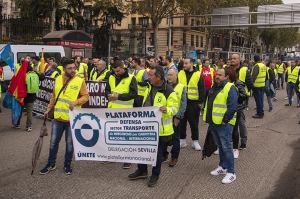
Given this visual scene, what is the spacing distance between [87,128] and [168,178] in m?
1.55

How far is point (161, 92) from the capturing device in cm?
625

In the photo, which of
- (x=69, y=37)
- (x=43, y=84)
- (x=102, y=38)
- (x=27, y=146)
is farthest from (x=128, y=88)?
(x=102, y=38)

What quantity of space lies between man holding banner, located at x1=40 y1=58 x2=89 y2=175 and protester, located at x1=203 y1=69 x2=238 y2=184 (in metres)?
Result: 2.11

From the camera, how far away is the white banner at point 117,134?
20.6 feet

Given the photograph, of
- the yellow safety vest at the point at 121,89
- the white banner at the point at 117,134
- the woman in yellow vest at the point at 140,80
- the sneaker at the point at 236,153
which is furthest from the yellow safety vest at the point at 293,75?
the white banner at the point at 117,134

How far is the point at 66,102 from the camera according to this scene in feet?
22.0

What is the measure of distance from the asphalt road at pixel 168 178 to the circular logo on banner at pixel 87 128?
0.58 meters

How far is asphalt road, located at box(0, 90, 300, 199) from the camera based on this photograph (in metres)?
6.02

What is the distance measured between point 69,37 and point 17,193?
17862 mm

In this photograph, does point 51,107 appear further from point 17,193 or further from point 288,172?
point 288,172

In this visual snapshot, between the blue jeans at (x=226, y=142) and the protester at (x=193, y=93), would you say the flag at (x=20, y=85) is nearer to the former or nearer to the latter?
the protester at (x=193, y=93)

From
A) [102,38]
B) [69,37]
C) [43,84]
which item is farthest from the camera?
[102,38]

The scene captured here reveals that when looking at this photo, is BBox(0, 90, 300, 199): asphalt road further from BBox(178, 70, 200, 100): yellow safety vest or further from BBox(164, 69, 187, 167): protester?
BBox(178, 70, 200, 100): yellow safety vest

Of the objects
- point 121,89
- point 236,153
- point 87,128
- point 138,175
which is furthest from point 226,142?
point 87,128
